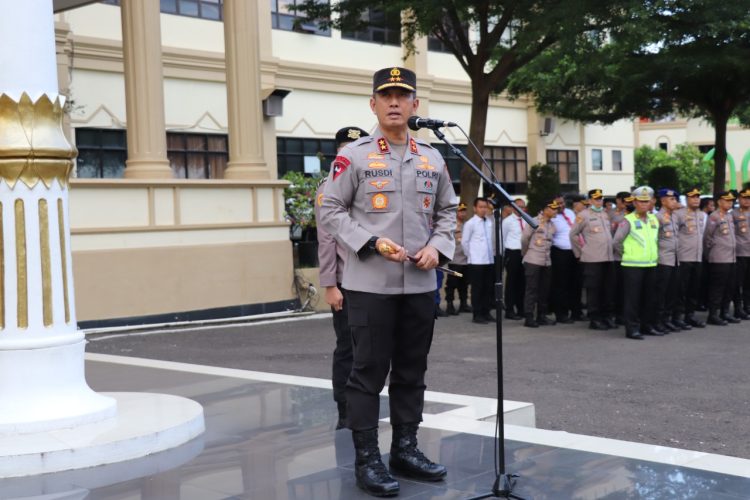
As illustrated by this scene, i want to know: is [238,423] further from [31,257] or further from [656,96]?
[656,96]

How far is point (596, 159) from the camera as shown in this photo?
118 ft

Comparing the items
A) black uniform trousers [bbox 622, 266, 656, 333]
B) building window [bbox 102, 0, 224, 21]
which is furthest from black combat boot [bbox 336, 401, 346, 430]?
building window [bbox 102, 0, 224, 21]

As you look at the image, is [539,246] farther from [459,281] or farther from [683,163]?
[683,163]

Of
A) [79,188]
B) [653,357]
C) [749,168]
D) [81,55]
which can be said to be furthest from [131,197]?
[749,168]

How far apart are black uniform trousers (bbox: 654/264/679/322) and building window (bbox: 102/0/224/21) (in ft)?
40.0

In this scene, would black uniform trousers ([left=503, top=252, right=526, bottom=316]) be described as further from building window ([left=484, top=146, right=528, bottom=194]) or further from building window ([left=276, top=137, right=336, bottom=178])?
building window ([left=484, top=146, right=528, bottom=194])

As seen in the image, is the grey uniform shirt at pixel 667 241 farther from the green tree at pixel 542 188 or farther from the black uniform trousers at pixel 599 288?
the green tree at pixel 542 188

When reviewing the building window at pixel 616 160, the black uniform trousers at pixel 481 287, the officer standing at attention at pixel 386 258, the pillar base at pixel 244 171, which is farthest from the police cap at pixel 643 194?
the building window at pixel 616 160

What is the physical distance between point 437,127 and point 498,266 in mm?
773

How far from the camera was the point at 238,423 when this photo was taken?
21.9 ft

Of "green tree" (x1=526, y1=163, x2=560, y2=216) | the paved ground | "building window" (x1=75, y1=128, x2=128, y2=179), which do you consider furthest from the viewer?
"green tree" (x1=526, y1=163, x2=560, y2=216)

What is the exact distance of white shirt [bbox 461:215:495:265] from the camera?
1523cm

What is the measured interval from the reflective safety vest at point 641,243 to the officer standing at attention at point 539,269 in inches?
73.7

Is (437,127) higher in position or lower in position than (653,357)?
higher
